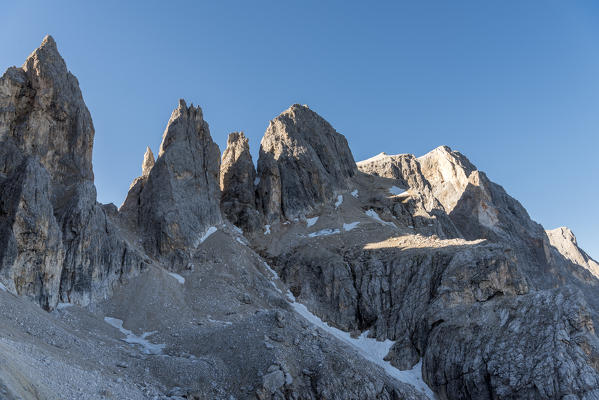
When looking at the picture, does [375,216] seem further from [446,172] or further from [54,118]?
[54,118]

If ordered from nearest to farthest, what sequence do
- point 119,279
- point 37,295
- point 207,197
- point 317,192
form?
point 37,295, point 119,279, point 207,197, point 317,192

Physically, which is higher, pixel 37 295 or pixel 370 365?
pixel 37 295

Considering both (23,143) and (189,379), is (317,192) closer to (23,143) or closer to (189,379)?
(23,143)

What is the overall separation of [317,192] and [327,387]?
173 ft

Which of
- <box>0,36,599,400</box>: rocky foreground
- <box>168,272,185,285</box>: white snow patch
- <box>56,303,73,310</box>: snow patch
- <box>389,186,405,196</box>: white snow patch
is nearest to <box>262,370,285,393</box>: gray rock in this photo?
<box>0,36,599,400</box>: rocky foreground

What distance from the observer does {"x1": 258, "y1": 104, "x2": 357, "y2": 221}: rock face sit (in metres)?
83.5

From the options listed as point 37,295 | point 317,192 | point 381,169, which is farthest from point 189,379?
point 381,169

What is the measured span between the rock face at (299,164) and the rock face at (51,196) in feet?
111

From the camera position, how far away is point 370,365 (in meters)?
41.7

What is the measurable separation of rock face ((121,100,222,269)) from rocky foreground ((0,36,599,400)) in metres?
0.25

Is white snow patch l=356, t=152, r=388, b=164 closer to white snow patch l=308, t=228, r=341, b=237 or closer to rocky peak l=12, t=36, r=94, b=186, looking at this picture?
white snow patch l=308, t=228, r=341, b=237

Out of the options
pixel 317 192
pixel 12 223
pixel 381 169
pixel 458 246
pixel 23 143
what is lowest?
pixel 12 223

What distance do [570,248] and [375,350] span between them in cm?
8833

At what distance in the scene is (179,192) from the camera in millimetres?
66500
